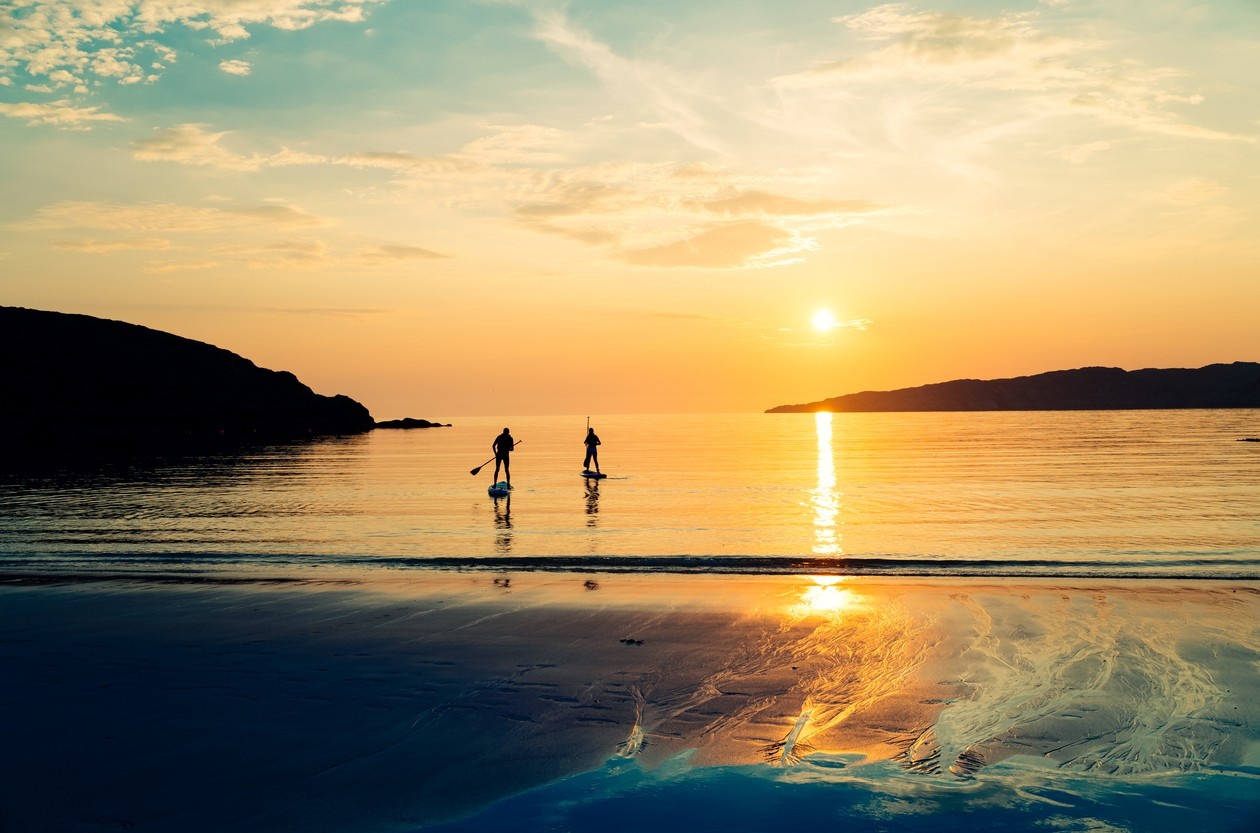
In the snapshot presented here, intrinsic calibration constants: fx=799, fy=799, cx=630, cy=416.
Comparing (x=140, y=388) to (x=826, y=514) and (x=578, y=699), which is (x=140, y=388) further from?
(x=578, y=699)

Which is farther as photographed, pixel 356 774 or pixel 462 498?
pixel 462 498

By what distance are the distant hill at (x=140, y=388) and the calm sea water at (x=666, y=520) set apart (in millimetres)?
98317

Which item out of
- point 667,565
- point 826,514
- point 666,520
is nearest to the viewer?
point 667,565

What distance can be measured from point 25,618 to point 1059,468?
46.1 meters

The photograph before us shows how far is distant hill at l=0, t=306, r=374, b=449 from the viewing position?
449 feet

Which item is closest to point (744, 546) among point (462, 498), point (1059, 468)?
point (462, 498)

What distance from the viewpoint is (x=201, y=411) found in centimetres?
15038

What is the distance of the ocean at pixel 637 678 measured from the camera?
6469mm

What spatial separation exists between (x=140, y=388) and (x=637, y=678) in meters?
172

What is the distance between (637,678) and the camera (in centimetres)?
958

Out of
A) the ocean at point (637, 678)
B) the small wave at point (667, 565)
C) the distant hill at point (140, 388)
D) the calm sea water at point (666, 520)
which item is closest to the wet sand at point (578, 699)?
the ocean at point (637, 678)

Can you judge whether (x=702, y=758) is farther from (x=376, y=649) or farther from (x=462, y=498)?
(x=462, y=498)

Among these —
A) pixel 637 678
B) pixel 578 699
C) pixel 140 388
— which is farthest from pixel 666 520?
pixel 140 388

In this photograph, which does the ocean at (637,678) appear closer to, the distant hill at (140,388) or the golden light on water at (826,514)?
the golden light on water at (826,514)
